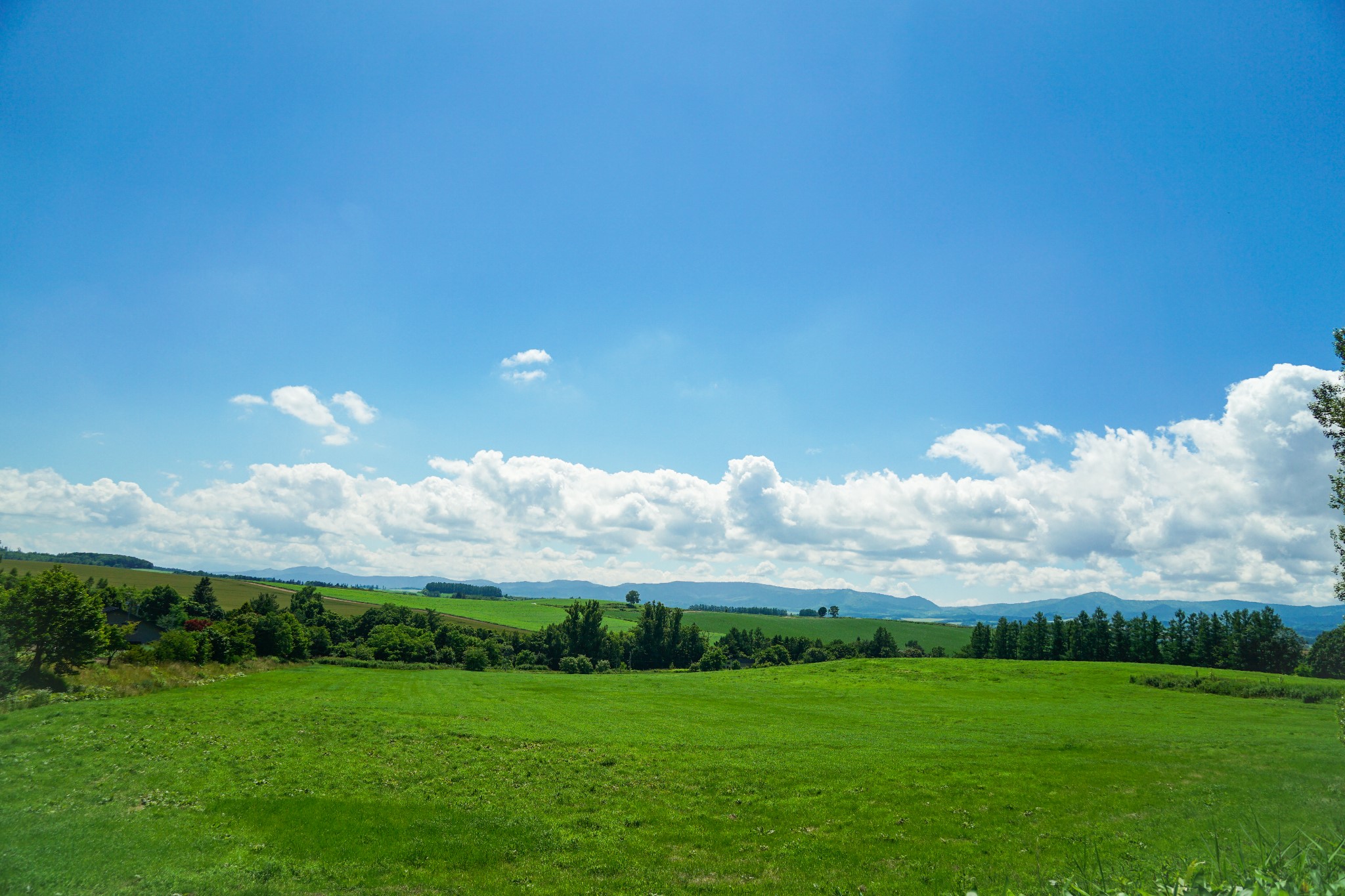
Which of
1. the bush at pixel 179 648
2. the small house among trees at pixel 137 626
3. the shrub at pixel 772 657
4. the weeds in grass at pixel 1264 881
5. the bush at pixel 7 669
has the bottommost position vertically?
the shrub at pixel 772 657

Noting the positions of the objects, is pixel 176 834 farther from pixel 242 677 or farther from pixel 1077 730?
pixel 242 677

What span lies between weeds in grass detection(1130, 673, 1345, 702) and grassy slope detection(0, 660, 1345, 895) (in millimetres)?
29777

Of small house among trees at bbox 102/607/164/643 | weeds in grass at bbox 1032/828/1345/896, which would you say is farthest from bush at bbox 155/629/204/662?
weeds in grass at bbox 1032/828/1345/896

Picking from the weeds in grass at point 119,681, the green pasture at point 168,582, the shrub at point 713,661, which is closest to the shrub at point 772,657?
the shrub at point 713,661

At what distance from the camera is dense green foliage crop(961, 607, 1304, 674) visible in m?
117

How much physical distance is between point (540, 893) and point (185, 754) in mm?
20768

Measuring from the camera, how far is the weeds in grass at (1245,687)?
224ft

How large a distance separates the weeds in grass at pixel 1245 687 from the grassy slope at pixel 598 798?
29.8 meters

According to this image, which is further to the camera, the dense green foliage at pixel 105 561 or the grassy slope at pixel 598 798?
the dense green foliage at pixel 105 561

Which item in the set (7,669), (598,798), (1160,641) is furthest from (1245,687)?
(7,669)

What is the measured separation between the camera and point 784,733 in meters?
43.0

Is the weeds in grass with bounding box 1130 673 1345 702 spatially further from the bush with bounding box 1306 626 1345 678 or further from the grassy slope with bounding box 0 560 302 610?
the grassy slope with bounding box 0 560 302 610

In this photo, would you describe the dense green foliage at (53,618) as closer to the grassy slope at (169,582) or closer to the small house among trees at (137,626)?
the small house among trees at (137,626)

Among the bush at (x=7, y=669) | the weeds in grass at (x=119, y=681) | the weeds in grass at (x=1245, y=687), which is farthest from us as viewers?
the weeds in grass at (x=1245, y=687)
